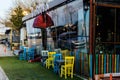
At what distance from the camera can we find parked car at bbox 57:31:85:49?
11.9 m

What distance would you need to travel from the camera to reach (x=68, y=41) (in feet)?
42.2

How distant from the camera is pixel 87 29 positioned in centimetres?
1057

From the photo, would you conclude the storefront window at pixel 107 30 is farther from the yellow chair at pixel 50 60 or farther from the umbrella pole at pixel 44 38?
the umbrella pole at pixel 44 38

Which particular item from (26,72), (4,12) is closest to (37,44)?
(26,72)

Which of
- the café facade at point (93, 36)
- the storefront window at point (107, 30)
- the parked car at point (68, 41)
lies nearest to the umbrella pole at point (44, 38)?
the parked car at point (68, 41)

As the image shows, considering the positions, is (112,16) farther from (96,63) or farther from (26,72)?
(26,72)

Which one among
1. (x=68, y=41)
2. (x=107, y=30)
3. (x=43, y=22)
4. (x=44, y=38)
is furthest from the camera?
(x=44, y=38)

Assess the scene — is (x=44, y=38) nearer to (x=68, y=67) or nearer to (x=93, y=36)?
(x=68, y=67)

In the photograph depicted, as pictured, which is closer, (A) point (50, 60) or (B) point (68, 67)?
(B) point (68, 67)

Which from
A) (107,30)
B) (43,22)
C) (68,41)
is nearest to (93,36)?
(107,30)

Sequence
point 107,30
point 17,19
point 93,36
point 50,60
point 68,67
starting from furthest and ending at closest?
point 17,19
point 50,60
point 68,67
point 107,30
point 93,36

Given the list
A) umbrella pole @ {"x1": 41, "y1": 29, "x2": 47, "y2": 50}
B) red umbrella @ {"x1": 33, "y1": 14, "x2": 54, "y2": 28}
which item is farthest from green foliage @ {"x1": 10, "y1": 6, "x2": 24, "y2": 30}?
red umbrella @ {"x1": 33, "y1": 14, "x2": 54, "y2": 28}

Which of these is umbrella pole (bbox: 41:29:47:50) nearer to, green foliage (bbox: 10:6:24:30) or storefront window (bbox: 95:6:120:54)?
storefront window (bbox: 95:6:120:54)

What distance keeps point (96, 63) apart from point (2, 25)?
3445 centimetres
